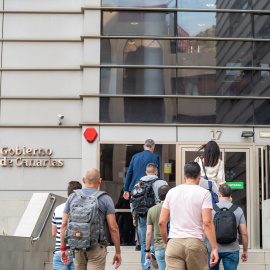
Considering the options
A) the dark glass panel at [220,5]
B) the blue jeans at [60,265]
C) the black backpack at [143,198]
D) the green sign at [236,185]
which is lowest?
the blue jeans at [60,265]

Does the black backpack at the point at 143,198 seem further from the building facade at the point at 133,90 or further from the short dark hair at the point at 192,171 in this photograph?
the building facade at the point at 133,90

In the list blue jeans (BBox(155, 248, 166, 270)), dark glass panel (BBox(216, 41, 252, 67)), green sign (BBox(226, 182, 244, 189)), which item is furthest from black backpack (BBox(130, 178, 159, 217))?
dark glass panel (BBox(216, 41, 252, 67))

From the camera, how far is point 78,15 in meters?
19.7

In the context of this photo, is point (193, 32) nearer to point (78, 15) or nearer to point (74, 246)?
point (78, 15)

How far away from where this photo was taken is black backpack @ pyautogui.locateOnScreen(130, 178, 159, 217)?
12391mm

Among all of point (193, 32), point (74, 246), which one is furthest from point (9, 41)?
point (74, 246)

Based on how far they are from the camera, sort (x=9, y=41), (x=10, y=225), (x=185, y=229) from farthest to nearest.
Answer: (x=9, y=41) < (x=10, y=225) < (x=185, y=229)

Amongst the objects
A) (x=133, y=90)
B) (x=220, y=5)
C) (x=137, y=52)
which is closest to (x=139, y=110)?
(x=133, y=90)

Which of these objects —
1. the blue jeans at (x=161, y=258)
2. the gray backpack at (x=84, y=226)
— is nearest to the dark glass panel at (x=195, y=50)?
the blue jeans at (x=161, y=258)

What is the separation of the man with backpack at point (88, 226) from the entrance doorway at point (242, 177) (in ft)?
30.5

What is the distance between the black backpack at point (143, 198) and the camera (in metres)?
12.4

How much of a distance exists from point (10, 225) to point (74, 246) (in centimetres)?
971

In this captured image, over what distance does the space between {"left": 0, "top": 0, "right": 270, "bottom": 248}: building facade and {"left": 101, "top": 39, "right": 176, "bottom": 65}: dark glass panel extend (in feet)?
0.08

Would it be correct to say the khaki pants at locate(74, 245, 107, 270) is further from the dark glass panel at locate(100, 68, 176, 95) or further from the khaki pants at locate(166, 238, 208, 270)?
the dark glass panel at locate(100, 68, 176, 95)
